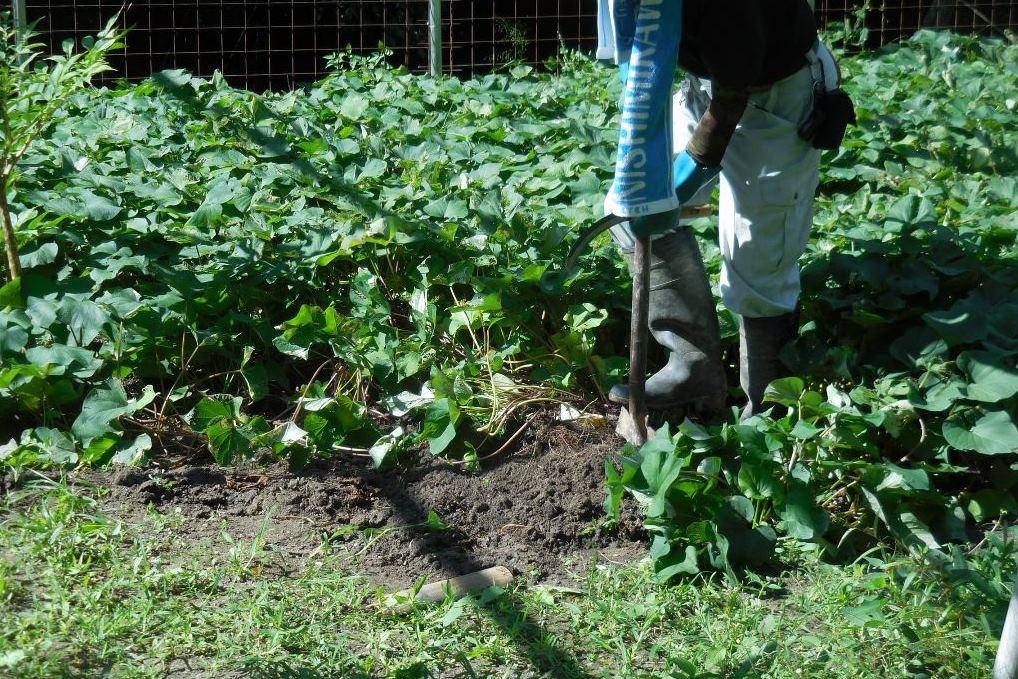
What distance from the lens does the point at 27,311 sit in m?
3.35

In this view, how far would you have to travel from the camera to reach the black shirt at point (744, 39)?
272 cm

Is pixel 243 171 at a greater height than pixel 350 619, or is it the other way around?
pixel 243 171

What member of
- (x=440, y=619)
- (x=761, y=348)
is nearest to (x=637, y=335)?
(x=761, y=348)

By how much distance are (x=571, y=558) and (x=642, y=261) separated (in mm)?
781

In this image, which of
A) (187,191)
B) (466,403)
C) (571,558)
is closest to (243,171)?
(187,191)

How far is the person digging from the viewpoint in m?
2.74

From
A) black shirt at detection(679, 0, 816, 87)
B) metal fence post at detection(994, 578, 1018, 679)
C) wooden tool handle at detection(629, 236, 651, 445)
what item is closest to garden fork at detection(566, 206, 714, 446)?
wooden tool handle at detection(629, 236, 651, 445)

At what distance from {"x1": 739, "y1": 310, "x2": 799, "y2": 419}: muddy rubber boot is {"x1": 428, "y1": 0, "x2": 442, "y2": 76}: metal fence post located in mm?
5953

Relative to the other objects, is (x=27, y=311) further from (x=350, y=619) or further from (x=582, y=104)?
(x=582, y=104)

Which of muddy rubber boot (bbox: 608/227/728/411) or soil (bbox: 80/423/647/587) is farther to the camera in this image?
muddy rubber boot (bbox: 608/227/728/411)

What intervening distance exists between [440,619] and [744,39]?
1.54 m

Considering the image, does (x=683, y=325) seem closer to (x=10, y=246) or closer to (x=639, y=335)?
(x=639, y=335)

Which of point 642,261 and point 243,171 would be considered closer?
point 642,261

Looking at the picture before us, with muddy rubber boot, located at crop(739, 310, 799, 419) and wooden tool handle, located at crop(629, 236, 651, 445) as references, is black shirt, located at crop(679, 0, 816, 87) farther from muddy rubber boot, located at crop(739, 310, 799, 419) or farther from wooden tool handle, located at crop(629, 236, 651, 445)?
muddy rubber boot, located at crop(739, 310, 799, 419)
